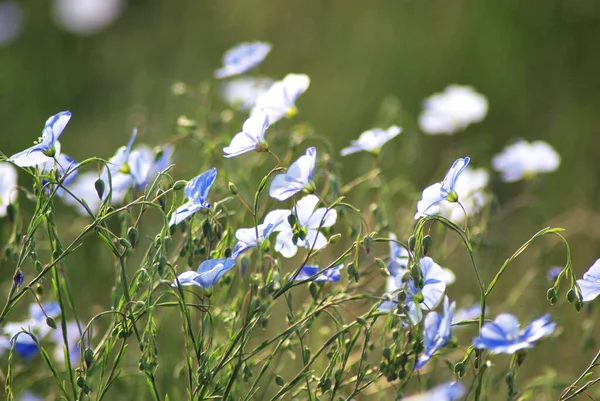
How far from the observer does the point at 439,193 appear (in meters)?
1.43

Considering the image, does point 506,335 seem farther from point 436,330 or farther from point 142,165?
point 142,165

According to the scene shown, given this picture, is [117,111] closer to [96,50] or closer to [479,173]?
[96,50]

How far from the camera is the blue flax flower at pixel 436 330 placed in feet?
4.27

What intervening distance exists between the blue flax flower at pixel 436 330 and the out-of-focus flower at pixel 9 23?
423cm

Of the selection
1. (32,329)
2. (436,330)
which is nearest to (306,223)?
(436,330)

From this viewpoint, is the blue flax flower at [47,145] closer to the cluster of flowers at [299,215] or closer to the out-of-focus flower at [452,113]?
the cluster of flowers at [299,215]

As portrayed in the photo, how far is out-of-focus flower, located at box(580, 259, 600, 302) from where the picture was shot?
1396 mm

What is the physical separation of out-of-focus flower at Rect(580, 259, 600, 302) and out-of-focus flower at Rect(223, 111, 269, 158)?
605 mm

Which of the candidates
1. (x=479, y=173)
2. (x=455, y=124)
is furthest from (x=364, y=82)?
(x=479, y=173)

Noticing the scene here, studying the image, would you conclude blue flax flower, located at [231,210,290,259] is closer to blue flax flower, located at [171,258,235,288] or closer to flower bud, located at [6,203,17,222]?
blue flax flower, located at [171,258,235,288]

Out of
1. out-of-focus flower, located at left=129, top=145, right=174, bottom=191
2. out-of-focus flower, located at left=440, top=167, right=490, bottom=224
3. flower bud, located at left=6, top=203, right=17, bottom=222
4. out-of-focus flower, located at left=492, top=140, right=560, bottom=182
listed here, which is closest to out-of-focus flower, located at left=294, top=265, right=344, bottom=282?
out-of-focus flower, located at left=129, top=145, right=174, bottom=191

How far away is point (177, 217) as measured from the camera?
1407 millimetres

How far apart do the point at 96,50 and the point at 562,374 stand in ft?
11.7

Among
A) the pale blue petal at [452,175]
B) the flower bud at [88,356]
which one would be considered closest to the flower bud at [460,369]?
the pale blue petal at [452,175]
